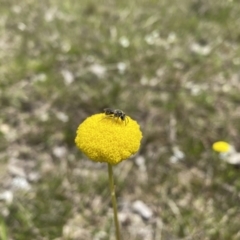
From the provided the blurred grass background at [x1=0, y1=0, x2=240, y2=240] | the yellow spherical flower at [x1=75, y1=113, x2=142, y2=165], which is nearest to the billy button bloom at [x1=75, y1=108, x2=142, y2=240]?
the yellow spherical flower at [x1=75, y1=113, x2=142, y2=165]

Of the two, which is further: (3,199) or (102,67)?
(102,67)

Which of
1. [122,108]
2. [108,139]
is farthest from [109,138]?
[122,108]

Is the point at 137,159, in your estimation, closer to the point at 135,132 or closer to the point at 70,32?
the point at 135,132

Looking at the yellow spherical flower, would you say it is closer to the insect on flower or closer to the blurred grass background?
the insect on flower

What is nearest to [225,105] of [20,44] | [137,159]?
[137,159]

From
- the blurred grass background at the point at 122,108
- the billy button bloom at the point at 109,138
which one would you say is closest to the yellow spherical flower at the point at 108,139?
the billy button bloom at the point at 109,138

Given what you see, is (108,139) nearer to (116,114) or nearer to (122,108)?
(116,114)

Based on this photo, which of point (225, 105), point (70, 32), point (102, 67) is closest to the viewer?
point (225, 105)
